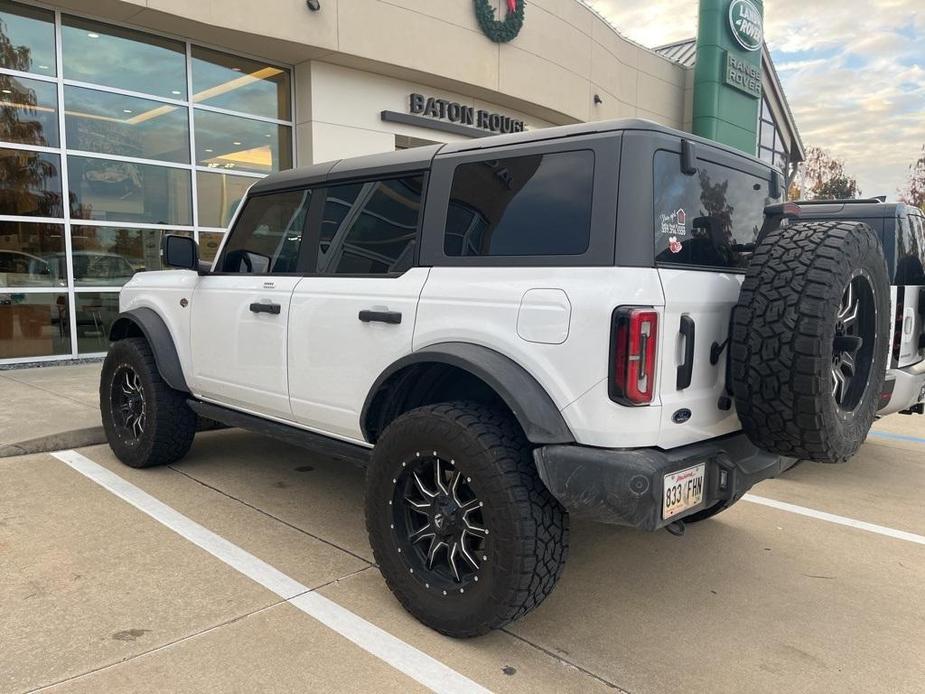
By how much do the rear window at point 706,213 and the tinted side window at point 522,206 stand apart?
0.94ft

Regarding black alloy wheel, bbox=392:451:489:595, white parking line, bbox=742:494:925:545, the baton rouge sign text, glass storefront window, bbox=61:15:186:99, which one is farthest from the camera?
the baton rouge sign text

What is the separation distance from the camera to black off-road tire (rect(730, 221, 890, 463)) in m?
2.39

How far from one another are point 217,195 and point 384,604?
30.2 ft

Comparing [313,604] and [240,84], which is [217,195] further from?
[313,604]

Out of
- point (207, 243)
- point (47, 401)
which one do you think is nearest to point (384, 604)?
point (47, 401)

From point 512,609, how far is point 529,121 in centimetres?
1413

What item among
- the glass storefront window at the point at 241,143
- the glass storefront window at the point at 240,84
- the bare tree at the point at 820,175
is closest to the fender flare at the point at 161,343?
the glass storefront window at the point at 241,143

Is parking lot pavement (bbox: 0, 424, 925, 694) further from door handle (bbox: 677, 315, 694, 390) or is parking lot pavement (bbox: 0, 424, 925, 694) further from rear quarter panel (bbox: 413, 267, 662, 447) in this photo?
door handle (bbox: 677, 315, 694, 390)

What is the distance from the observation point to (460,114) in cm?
1323

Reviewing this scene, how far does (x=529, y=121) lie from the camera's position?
1525 cm

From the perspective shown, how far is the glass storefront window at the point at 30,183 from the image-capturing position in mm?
8766

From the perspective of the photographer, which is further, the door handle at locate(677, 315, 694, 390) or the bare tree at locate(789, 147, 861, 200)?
the bare tree at locate(789, 147, 861, 200)

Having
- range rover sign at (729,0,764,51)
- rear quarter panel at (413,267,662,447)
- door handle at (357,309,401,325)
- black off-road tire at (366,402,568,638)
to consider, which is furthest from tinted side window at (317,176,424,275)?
range rover sign at (729,0,764,51)

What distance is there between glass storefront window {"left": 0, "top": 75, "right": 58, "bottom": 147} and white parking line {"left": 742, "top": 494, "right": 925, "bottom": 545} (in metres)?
9.50
